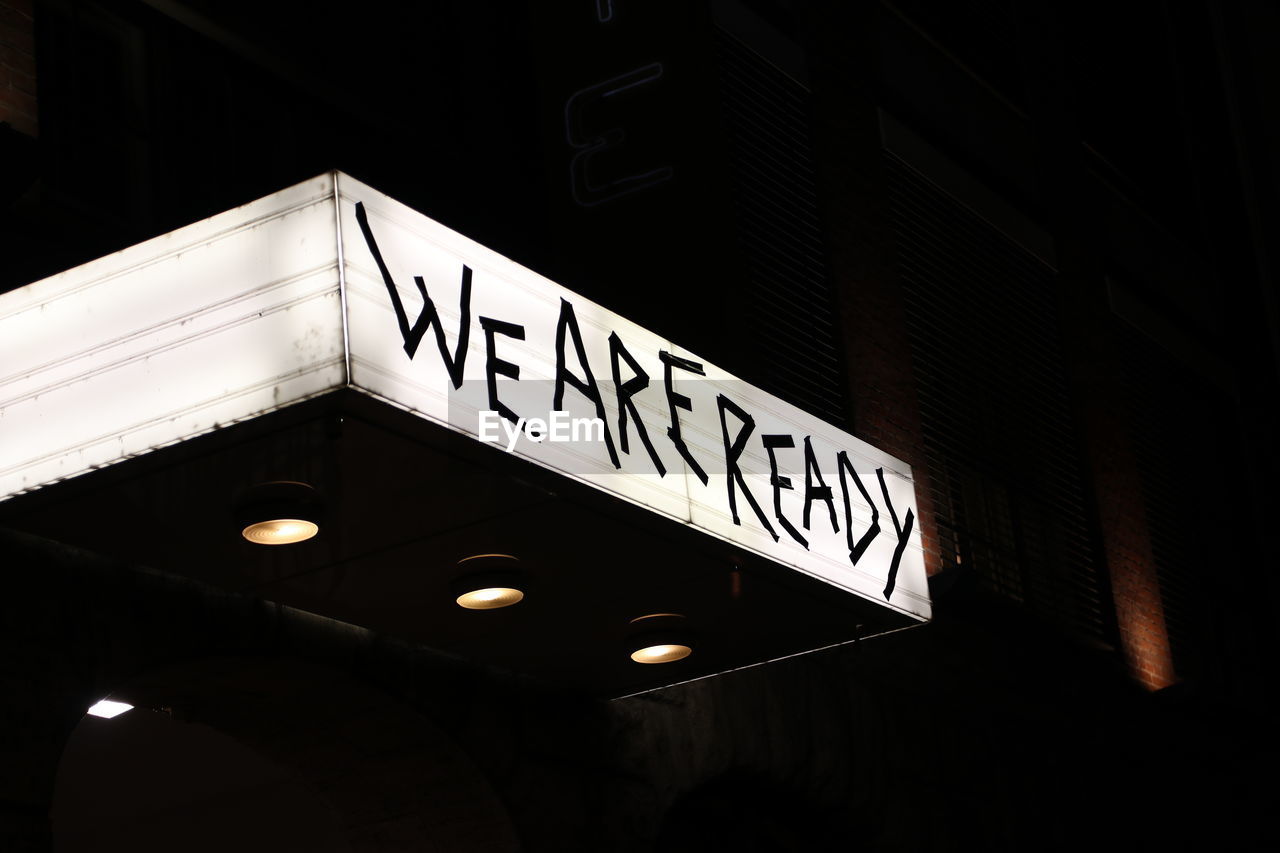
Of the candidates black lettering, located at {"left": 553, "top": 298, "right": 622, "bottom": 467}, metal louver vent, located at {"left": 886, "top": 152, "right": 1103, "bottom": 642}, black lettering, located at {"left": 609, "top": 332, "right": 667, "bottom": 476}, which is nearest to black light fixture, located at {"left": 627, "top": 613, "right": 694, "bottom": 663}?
black lettering, located at {"left": 609, "top": 332, "right": 667, "bottom": 476}

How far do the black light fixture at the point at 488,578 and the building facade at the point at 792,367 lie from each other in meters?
0.72

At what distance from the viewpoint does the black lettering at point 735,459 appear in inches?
276

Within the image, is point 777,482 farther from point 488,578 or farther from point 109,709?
point 109,709

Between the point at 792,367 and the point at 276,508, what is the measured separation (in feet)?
21.0

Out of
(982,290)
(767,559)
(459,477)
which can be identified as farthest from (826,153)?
(459,477)

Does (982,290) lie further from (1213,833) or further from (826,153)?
(1213,833)

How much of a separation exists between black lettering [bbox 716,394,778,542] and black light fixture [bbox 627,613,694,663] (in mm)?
810

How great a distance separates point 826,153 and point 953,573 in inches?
151

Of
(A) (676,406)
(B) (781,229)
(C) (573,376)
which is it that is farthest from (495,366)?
(B) (781,229)

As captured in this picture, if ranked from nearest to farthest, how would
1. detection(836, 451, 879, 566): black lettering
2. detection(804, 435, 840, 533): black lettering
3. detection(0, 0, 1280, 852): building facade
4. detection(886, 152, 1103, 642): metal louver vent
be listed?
detection(0, 0, 1280, 852): building facade → detection(804, 435, 840, 533): black lettering → detection(836, 451, 879, 566): black lettering → detection(886, 152, 1103, 642): metal louver vent

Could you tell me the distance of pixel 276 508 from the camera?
5820 millimetres

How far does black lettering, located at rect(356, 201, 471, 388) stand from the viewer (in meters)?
5.44

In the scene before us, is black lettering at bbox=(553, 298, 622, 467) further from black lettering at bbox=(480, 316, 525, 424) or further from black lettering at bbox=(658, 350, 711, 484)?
black lettering at bbox=(658, 350, 711, 484)

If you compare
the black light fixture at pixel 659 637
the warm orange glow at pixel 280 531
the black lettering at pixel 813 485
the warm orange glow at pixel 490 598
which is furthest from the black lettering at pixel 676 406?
the warm orange glow at pixel 280 531
